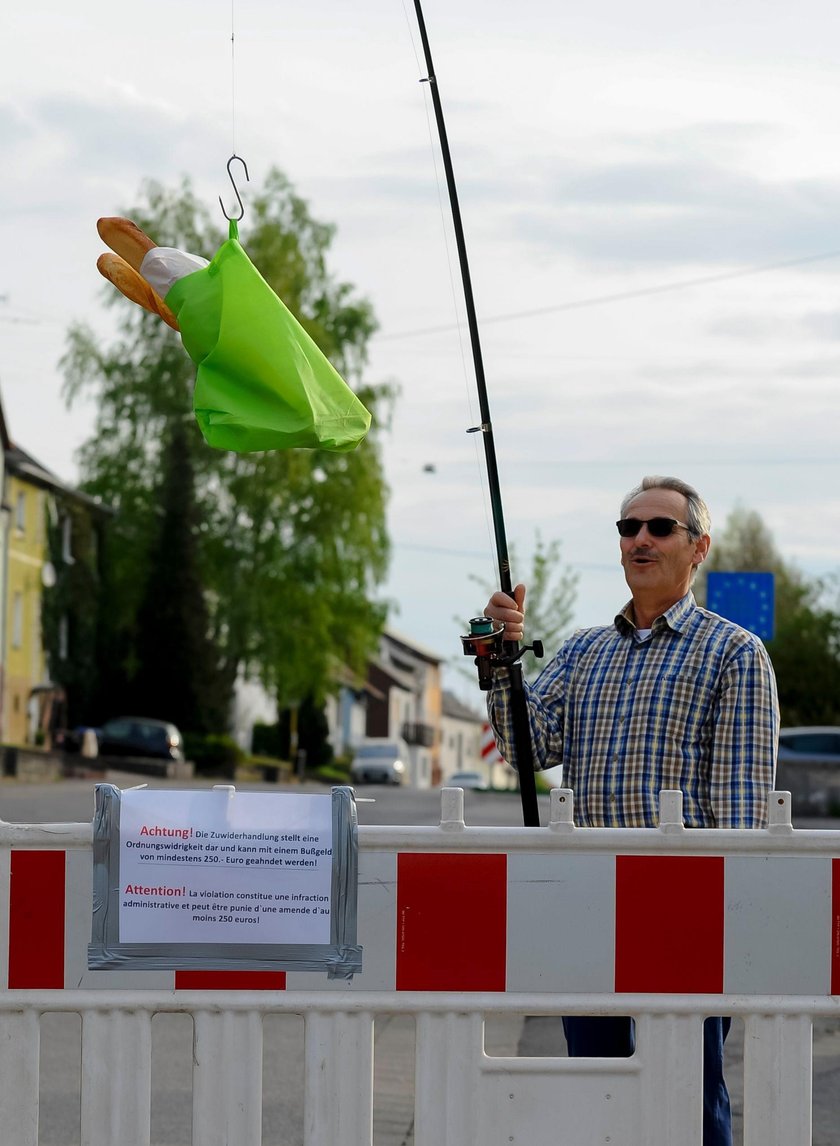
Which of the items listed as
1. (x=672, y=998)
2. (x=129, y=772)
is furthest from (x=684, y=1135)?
(x=129, y=772)

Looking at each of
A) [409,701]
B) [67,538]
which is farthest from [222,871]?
[409,701]

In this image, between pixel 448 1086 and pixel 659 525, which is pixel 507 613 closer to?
pixel 659 525

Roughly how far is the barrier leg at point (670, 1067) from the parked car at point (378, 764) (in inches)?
2560

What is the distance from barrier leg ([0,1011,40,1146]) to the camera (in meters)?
4.11

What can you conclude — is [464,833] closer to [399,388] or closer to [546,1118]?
[546,1118]

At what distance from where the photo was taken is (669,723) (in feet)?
15.6

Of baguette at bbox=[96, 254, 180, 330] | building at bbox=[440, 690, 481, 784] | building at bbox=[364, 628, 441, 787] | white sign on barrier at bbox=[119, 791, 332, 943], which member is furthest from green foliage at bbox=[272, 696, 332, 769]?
white sign on barrier at bbox=[119, 791, 332, 943]

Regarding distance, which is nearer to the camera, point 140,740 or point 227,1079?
point 227,1079

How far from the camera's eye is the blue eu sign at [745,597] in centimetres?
1758

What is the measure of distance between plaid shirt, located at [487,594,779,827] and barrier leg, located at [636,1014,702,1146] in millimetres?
612

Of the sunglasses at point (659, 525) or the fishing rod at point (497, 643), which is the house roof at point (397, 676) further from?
the sunglasses at point (659, 525)

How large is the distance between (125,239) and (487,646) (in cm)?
136

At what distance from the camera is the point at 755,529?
8562 centimetres

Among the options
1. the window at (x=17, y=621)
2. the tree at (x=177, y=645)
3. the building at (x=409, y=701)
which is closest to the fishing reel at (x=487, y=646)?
the tree at (x=177, y=645)
